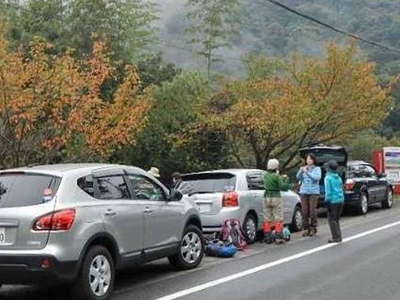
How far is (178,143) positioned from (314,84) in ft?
18.6

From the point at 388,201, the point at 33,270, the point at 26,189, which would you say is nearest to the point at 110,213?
the point at 26,189

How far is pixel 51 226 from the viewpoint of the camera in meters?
7.83

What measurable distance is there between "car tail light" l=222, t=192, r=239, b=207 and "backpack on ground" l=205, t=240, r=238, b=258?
1.06m

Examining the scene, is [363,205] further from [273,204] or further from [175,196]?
[175,196]

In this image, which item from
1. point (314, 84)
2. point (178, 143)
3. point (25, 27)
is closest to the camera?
point (178, 143)

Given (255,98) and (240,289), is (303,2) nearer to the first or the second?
(255,98)

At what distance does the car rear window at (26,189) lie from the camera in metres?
8.10

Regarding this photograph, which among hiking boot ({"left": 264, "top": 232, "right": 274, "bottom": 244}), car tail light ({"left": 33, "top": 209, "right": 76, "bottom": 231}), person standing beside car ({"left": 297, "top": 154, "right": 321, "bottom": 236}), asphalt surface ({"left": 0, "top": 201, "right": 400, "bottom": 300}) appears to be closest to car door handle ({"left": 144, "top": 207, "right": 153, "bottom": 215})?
asphalt surface ({"left": 0, "top": 201, "right": 400, "bottom": 300})

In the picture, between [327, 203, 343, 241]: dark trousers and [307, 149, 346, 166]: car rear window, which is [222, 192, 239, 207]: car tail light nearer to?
[327, 203, 343, 241]: dark trousers

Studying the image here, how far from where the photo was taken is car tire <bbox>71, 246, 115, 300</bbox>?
26.6 feet

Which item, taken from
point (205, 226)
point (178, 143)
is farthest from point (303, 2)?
point (205, 226)

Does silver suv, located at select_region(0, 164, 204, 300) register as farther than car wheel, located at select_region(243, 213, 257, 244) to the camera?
No

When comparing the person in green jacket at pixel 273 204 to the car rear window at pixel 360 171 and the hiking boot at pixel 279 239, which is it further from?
the car rear window at pixel 360 171

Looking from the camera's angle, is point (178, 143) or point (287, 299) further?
point (178, 143)
